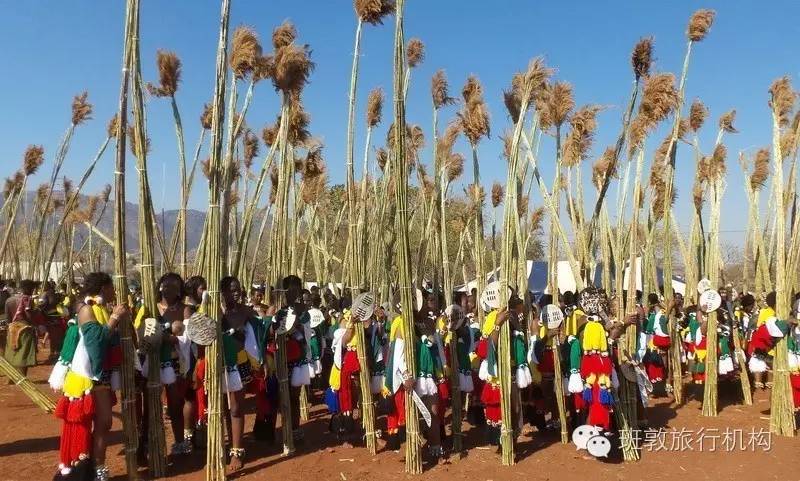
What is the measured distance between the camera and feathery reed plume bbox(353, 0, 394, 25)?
6.09 m

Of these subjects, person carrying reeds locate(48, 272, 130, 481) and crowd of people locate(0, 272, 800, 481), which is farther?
crowd of people locate(0, 272, 800, 481)

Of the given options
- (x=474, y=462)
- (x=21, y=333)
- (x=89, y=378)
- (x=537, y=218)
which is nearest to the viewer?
(x=89, y=378)

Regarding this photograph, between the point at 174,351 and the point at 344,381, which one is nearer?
the point at 174,351

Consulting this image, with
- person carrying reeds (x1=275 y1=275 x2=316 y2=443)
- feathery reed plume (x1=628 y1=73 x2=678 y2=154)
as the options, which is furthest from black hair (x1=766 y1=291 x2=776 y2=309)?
person carrying reeds (x1=275 y1=275 x2=316 y2=443)

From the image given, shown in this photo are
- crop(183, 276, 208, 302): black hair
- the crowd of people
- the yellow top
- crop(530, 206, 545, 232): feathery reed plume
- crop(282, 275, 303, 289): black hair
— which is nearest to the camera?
the crowd of people

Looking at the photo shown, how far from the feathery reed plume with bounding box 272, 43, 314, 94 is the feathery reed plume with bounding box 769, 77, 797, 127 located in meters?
5.05

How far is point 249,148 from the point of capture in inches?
390

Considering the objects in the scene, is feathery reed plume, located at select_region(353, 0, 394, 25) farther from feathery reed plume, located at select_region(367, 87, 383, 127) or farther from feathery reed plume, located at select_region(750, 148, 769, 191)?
feathery reed plume, located at select_region(750, 148, 769, 191)

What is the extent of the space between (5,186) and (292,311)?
37.3 feet

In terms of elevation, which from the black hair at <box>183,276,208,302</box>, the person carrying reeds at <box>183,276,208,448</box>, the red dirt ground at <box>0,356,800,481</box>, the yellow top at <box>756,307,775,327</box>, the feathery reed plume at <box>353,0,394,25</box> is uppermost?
the feathery reed plume at <box>353,0,394,25</box>

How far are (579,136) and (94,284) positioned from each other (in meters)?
5.11

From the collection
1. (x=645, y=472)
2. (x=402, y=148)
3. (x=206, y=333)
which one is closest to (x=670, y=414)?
(x=645, y=472)

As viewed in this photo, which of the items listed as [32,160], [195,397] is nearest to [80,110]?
[32,160]

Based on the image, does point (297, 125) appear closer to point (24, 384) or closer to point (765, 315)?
point (24, 384)
